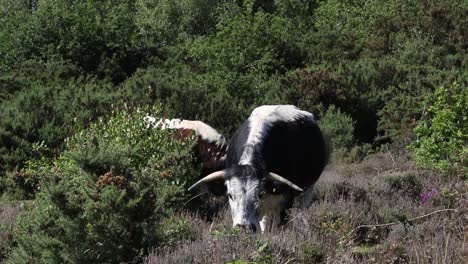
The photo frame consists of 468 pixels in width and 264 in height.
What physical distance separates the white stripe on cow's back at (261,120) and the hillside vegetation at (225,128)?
0.81m

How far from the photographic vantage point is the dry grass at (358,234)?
5492 millimetres

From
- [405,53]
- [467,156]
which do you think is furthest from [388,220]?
[405,53]

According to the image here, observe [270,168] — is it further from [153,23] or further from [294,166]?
[153,23]

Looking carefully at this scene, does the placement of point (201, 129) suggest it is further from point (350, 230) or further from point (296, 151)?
point (350, 230)

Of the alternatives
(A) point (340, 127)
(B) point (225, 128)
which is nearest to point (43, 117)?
(B) point (225, 128)

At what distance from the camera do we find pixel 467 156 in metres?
9.47

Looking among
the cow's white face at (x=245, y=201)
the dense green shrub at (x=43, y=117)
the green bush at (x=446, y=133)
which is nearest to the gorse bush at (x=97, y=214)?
the cow's white face at (x=245, y=201)

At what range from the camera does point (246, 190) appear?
738cm

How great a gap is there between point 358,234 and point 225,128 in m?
8.30

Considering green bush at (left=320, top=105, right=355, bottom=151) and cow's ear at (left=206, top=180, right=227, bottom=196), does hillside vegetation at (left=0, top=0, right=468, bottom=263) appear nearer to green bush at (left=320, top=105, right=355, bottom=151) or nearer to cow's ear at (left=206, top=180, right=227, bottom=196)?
green bush at (left=320, top=105, right=355, bottom=151)

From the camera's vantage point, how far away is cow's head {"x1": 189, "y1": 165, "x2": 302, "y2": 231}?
7.16 meters

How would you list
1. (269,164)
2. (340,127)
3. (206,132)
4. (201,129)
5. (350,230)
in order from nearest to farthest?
1. (350,230)
2. (269,164)
3. (206,132)
4. (201,129)
5. (340,127)

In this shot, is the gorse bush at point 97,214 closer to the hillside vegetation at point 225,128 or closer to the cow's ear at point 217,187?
the hillside vegetation at point 225,128

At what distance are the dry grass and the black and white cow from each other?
0.25 metres
